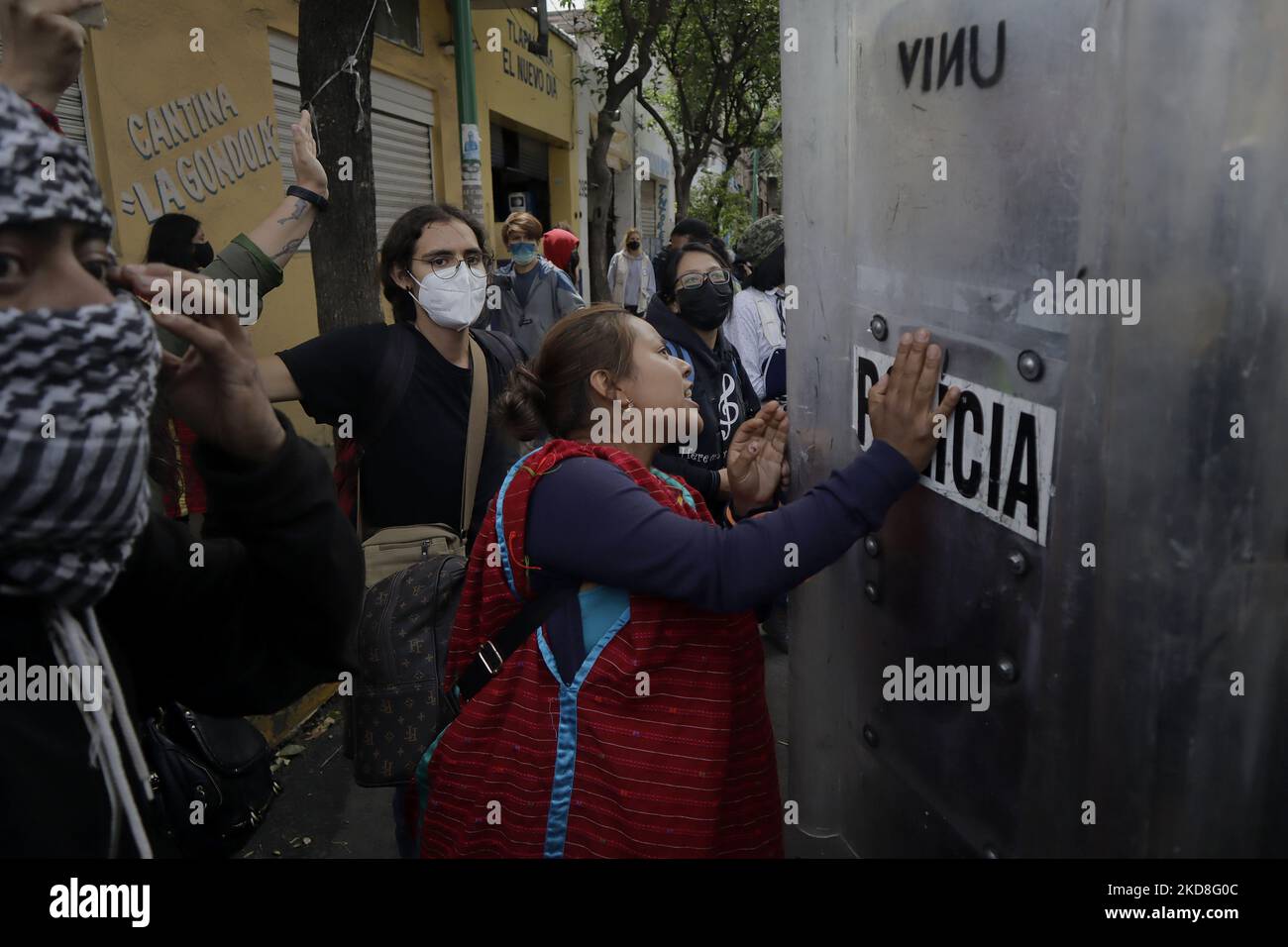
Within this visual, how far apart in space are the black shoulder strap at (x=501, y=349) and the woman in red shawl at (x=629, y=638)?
1198 millimetres

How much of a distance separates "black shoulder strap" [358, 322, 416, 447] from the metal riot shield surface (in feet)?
4.99

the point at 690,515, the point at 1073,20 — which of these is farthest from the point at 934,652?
the point at 1073,20

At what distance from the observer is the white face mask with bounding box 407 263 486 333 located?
9.06ft

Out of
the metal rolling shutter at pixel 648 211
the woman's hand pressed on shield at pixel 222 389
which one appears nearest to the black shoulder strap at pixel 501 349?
the woman's hand pressed on shield at pixel 222 389

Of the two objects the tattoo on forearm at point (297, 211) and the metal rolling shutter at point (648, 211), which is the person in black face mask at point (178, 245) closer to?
the tattoo on forearm at point (297, 211)

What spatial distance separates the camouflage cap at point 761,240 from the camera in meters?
4.82

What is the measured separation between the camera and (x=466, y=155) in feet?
22.3

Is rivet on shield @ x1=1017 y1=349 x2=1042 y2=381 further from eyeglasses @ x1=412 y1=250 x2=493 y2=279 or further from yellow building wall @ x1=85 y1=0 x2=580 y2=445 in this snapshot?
yellow building wall @ x1=85 y1=0 x2=580 y2=445

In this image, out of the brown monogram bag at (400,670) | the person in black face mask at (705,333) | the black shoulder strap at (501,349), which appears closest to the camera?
the brown monogram bag at (400,670)

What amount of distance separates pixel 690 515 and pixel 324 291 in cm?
298

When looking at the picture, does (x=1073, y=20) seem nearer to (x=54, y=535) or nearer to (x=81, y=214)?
(x=81, y=214)

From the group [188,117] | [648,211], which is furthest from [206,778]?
[648,211]

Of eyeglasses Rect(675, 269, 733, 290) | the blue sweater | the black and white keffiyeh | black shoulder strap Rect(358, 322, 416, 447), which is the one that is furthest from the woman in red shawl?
eyeglasses Rect(675, 269, 733, 290)

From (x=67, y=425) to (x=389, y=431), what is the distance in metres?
1.79
